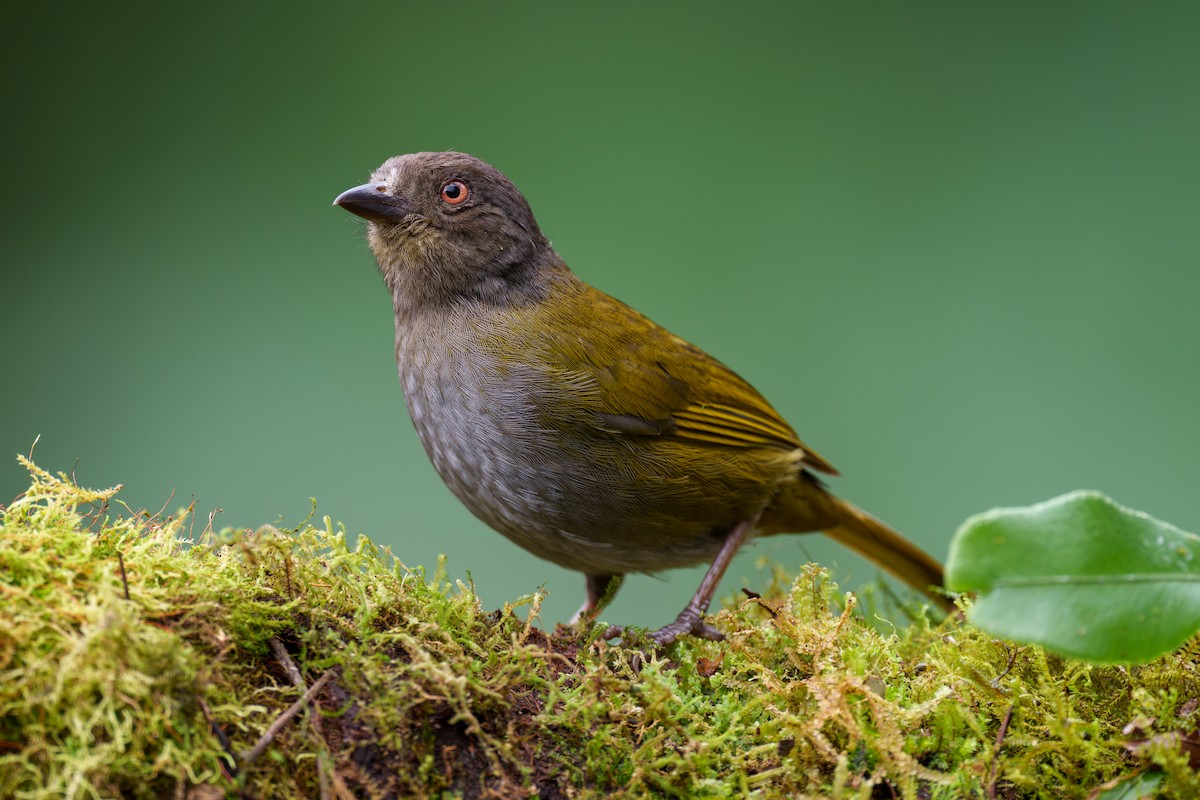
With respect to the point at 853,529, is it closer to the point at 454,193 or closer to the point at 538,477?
the point at 538,477

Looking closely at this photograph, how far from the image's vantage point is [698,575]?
19.2ft

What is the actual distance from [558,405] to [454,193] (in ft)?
3.34

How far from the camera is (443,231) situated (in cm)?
364

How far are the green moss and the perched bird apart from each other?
34.1 inches

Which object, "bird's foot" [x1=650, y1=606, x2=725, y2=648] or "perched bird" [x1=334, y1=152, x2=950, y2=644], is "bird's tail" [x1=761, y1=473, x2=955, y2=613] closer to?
"perched bird" [x1=334, y1=152, x2=950, y2=644]

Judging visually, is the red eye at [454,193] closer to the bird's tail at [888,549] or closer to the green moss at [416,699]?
the green moss at [416,699]

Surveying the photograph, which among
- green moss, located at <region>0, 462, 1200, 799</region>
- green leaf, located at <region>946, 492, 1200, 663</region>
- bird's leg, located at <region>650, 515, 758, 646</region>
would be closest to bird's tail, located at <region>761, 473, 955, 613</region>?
bird's leg, located at <region>650, 515, 758, 646</region>

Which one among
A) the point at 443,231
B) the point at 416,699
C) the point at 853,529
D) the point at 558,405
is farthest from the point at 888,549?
the point at 416,699

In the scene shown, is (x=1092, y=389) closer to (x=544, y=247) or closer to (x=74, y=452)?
(x=544, y=247)

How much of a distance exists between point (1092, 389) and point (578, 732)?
4464 mm

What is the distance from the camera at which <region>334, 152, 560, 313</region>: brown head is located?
3611mm

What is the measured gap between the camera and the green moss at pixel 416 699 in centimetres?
154

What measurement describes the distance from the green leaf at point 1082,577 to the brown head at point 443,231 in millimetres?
2288

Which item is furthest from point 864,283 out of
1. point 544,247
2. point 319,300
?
point 319,300
